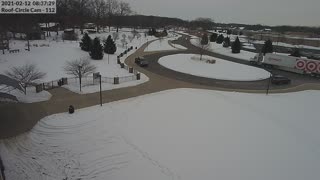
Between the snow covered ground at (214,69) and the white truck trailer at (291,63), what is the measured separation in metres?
3.49

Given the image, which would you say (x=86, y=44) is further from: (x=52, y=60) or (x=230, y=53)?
(x=230, y=53)

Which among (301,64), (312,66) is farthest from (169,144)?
(301,64)

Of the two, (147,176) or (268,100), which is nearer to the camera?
(147,176)

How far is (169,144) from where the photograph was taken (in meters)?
19.3

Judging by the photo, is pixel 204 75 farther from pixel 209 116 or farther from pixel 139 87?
pixel 209 116

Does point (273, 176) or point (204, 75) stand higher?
point (204, 75)

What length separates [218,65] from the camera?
47.8 m

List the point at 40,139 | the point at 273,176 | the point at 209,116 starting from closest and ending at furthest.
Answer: the point at 273,176 < the point at 40,139 < the point at 209,116

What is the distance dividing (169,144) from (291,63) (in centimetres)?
3366

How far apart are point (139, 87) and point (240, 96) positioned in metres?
11.6

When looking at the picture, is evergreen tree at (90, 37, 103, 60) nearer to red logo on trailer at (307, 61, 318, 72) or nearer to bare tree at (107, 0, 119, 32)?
red logo on trailer at (307, 61, 318, 72)

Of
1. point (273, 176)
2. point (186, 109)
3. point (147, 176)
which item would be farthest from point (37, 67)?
point (273, 176)

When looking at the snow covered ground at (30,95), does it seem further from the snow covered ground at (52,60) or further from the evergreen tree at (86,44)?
the evergreen tree at (86,44)

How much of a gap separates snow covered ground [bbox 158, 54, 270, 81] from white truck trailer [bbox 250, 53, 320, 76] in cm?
349
